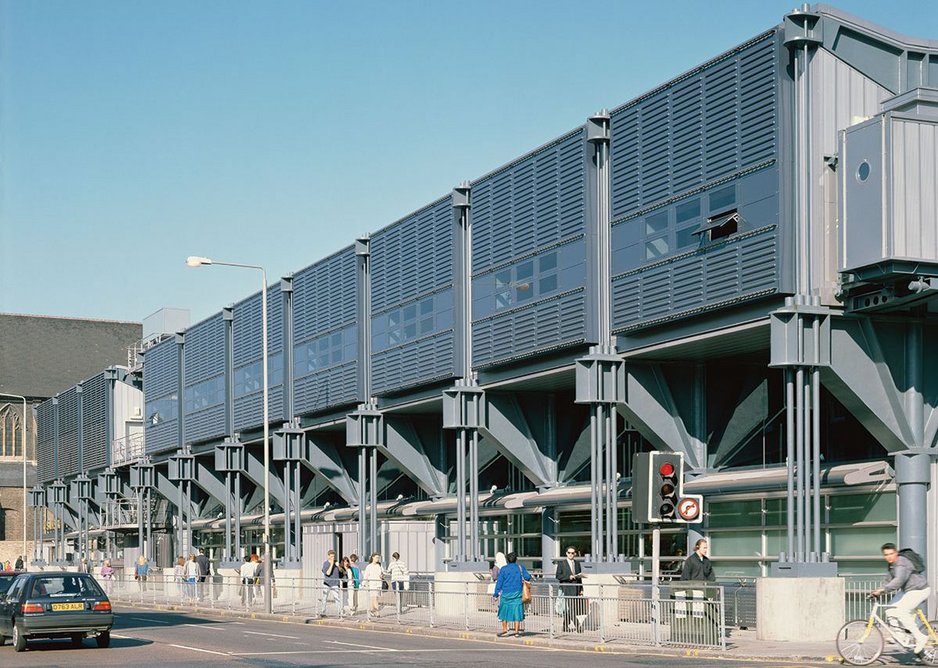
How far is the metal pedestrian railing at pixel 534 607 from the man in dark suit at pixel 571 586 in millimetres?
26

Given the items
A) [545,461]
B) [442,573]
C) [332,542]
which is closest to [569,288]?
[545,461]

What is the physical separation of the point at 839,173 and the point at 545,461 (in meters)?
14.7

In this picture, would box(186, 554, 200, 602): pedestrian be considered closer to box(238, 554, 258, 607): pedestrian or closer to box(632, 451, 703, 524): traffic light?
box(238, 554, 258, 607): pedestrian

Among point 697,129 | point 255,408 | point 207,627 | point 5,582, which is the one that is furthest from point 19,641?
point 255,408

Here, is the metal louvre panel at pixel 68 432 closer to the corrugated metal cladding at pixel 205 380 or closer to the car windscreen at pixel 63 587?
the corrugated metal cladding at pixel 205 380

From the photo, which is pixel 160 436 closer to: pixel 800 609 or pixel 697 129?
pixel 697 129

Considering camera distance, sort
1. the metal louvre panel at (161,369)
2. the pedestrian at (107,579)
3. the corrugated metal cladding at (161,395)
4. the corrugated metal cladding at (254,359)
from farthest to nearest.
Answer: the metal louvre panel at (161,369), the corrugated metal cladding at (161,395), the pedestrian at (107,579), the corrugated metal cladding at (254,359)

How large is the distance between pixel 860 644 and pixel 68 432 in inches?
2906

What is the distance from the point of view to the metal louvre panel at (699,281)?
25766 millimetres

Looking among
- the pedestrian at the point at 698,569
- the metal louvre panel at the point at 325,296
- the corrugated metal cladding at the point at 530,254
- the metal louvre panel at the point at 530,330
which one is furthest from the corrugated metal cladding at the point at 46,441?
the pedestrian at the point at 698,569

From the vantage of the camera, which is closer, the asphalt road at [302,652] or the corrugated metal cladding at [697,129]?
the asphalt road at [302,652]

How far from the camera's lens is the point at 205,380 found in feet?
195

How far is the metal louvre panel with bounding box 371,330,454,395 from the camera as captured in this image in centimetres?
3819

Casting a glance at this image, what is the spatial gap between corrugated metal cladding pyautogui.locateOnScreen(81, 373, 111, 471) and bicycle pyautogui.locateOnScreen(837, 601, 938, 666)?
201 ft
